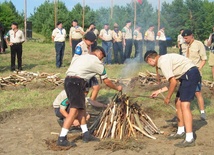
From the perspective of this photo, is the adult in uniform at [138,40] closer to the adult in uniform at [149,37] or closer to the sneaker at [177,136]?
the adult in uniform at [149,37]

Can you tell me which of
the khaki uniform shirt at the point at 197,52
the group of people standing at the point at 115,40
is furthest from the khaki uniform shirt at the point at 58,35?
the khaki uniform shirt at the point at 197,52

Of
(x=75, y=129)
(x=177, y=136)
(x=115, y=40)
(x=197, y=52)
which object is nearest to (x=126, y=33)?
(x=115, y=40)

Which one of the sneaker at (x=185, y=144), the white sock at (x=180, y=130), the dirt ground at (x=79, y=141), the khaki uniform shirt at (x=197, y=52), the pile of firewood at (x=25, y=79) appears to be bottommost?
the dirt ground at (x=79, y=141)

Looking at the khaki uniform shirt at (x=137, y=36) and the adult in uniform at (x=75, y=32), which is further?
the khaki uniform shirt at (x=137, y=36)

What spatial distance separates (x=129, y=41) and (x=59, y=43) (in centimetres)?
336

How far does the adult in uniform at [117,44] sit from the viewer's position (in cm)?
1703

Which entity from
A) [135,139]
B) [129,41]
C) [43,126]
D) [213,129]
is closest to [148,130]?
[135,139]

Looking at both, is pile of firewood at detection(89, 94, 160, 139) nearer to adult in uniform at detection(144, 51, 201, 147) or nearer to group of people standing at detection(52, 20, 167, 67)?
adult in uniform at detection(144, 51, 201, 147)

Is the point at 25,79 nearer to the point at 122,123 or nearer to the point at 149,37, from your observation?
the point at 122,123

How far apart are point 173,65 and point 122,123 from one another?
1.35 meters

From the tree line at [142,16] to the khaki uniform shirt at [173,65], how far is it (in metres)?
11.0

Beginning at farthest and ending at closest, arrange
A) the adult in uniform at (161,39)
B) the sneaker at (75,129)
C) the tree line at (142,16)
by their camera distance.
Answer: the tree line at (142,16) → the adult in uniform at (161,39) → the sneaker at (75,129)

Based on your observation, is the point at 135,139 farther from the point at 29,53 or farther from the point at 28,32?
the point at 28,32

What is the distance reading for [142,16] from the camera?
61.7ft
